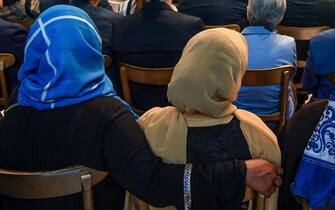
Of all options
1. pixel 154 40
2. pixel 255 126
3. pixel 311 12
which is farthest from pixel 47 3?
pixel 255 126

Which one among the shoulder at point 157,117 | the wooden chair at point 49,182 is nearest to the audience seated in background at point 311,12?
the shoulder at point 157,117

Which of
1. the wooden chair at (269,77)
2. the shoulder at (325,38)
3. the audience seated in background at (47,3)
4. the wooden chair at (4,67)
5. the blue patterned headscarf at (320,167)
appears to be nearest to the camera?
the blue patterned headscarf at (320,167)

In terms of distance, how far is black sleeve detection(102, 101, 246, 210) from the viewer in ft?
4.28

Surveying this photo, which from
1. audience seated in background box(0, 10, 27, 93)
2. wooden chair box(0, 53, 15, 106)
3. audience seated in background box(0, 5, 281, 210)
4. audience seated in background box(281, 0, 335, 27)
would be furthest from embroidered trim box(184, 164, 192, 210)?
audience seated in background box(281, 0, 335, 27)

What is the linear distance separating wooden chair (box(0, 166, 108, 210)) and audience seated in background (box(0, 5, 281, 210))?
0.07 metres

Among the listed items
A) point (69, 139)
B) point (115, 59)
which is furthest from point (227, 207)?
point (115, 59)

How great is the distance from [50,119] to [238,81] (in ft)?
1.79

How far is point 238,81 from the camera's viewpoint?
1396 mm

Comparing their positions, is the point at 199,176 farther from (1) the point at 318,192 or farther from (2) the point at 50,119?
(2) the point at 50,119

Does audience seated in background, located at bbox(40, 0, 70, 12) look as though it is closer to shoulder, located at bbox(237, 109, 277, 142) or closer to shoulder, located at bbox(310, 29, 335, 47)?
shoulder, located at bbox(310, 29, 335, 47)

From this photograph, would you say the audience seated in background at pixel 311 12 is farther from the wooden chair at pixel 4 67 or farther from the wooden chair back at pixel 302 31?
the wooden chair at pixel 4 67

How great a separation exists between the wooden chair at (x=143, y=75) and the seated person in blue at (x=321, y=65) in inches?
30.8

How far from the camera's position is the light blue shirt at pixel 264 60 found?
7.98 feet

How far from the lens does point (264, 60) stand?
246 cm
